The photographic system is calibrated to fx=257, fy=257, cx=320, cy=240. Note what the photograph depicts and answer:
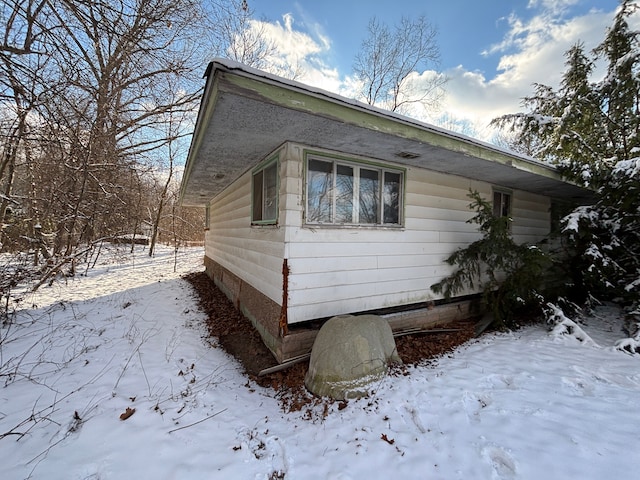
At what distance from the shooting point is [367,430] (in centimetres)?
232

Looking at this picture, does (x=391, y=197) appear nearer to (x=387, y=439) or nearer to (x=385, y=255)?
(x=385, y=255)

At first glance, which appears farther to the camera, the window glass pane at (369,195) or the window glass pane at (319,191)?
the window glass pane at (369,195)

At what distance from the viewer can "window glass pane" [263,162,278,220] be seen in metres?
3.75

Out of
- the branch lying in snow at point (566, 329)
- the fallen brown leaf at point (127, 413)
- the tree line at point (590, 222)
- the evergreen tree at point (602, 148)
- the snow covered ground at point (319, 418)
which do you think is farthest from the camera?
the evergreen tree at point (602, 148)

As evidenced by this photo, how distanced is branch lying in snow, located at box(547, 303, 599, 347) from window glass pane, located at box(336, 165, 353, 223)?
3.78m

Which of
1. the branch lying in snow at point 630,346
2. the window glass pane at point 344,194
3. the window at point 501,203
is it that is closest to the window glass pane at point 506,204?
the window at point 501,203

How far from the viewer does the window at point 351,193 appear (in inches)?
140

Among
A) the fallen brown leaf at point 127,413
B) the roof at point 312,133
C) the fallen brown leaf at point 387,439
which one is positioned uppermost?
the roof at point 312,133

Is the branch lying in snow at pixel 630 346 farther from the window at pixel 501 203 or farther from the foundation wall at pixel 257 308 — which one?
the foundation wall at pixel 257 308

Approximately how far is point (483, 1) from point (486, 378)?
9.95m

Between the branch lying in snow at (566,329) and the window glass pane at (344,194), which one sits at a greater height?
the window glass pane at (344,194)

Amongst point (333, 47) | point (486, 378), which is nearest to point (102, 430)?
point (486, 378)

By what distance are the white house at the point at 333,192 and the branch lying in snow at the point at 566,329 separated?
4.29 ft

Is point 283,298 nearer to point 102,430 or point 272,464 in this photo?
point 272,464
